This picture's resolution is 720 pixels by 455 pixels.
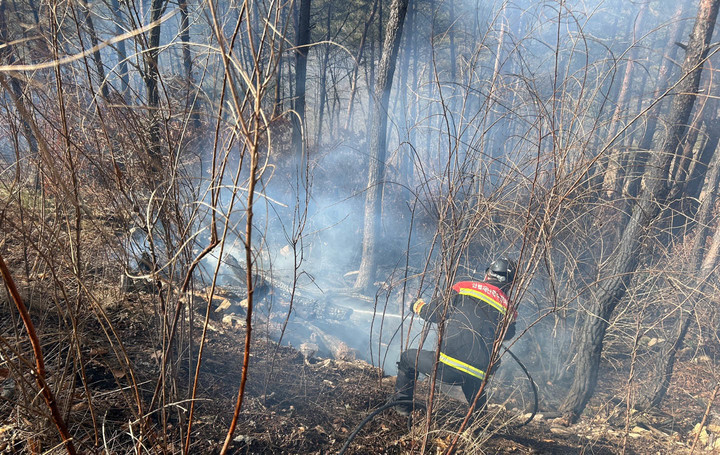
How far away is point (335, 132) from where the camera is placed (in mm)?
23000

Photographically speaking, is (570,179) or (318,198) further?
(318,198)

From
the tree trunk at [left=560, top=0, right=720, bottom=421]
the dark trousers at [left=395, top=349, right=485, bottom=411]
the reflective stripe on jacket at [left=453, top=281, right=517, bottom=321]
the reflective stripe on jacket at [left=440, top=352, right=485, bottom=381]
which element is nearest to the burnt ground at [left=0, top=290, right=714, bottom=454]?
the dark trousers at [left=395, top=349, right=485, bottom=411]

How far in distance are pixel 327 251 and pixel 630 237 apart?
8.86 metres

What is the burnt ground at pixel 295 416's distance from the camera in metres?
2.67

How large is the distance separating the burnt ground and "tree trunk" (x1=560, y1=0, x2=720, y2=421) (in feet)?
1.96

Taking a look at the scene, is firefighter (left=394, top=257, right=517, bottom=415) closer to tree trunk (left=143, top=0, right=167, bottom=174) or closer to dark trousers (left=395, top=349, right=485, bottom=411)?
dark trousers (left=395, top=349, right=485, bottom=411)

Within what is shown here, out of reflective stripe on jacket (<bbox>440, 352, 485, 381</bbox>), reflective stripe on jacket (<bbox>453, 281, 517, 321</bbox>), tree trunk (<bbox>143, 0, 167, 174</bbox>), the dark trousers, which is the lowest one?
the dark trousers

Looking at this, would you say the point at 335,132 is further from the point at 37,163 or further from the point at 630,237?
the point at 37,163

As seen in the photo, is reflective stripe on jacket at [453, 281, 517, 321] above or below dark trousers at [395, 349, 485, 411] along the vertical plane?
above

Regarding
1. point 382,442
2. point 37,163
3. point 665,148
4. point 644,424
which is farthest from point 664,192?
point 37,163

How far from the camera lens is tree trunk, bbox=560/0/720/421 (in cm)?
501

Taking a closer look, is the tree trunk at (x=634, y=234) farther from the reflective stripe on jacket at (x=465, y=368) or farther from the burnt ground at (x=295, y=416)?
the reflective stripe on jacket at (x=465, y=368)

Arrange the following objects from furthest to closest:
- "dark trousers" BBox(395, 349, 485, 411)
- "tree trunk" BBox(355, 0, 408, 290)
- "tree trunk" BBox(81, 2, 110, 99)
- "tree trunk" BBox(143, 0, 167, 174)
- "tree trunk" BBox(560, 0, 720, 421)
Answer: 1. "tree trunk" BBox(355, 0, 408, 290)
2. "tree trunk" BBox(560, 0, 720, 421)
3. "dark trousers" BBox(395, 349, 485, 411)
4. "tree trunk" BBox(81, 2, 110, 99)
5. "tree trunk" BBox(143, 0, 167, 174)

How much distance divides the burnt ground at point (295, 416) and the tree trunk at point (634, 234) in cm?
60
